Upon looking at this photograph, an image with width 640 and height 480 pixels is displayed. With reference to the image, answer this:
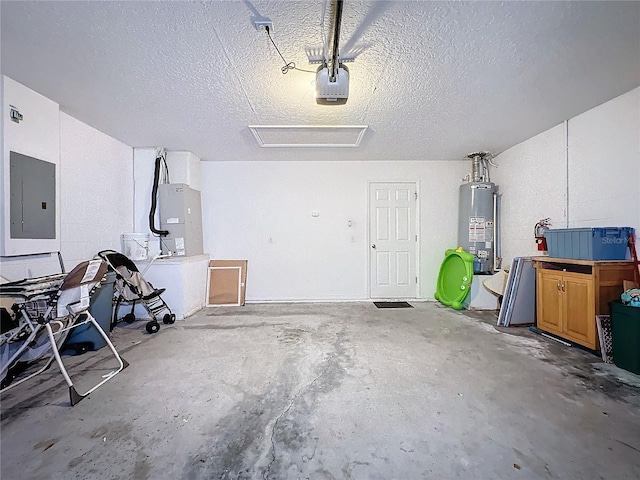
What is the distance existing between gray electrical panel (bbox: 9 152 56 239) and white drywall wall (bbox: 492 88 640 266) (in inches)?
→ 230

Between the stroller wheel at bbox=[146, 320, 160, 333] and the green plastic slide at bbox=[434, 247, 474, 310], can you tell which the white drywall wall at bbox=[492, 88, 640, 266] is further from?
the stroller wheel at bbox=[146, 320, 160, 333]

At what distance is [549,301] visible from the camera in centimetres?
321

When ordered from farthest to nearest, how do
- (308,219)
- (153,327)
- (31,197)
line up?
(308,219)
(153,327)
(31,197)

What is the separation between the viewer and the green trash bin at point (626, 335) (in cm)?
226

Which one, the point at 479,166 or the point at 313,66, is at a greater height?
the point at 313,66

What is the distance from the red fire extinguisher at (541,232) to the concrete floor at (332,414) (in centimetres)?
135

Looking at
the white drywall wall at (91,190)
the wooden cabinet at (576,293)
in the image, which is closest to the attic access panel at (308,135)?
the white drywall wall at (91,190)

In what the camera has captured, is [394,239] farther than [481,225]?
Yes

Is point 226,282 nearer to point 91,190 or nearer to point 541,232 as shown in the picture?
point 91,190

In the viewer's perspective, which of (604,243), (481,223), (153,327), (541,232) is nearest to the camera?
(604,243)

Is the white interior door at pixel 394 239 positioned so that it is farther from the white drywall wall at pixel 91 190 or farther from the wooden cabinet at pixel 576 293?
the white drywall wall at pixel 91 190

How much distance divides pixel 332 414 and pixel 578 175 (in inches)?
152

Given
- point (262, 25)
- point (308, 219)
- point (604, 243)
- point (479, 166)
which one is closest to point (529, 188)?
point (479, 166)

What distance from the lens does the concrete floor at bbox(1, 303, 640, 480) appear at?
1411 mm
